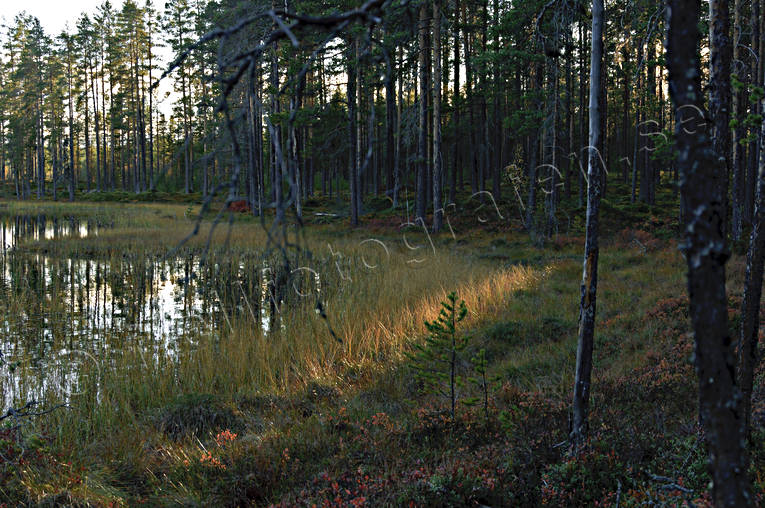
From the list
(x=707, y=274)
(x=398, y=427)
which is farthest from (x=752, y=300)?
(x=398, y=427)

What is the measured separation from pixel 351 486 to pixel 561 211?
23.5 m

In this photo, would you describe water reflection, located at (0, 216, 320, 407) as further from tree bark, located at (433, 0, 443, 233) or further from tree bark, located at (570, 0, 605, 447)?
tree bark, located at (433, 0, 443, 233)

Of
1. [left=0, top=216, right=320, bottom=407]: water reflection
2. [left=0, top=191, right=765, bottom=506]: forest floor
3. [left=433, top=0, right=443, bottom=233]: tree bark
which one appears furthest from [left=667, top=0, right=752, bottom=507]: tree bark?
[left=433, top=0, right=443, bottom=233]: tree bark

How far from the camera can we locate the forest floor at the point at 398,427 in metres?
3.52

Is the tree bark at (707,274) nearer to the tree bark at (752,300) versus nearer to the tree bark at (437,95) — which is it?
the tree bark at (752,300)

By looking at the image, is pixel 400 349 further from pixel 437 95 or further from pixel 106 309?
A: pixel 437 95

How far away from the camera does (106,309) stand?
10.8 metres

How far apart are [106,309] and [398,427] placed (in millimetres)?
8693

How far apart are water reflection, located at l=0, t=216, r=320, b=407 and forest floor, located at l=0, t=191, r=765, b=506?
1124mm

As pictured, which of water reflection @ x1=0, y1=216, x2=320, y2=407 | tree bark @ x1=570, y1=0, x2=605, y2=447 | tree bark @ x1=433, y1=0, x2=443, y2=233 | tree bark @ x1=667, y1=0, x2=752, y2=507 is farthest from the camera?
tree bark @ x1=433, y1=0, x2=443, y2=233

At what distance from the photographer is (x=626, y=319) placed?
7895 millimetres

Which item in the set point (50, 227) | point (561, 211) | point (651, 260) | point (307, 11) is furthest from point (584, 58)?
point (50, 227)

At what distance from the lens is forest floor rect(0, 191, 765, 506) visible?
138 inches

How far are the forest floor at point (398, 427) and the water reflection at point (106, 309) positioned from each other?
3.69 ft
